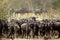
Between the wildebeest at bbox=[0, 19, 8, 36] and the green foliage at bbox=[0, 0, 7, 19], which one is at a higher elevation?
Answer: the green foliage at bbox=[0, 0, 7, 19]

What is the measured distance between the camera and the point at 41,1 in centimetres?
428

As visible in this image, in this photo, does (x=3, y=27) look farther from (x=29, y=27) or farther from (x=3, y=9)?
(x=29, y=27)

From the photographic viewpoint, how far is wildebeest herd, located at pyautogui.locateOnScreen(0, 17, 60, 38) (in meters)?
4.20

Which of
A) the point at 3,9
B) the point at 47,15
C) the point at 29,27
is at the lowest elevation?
the point at 29,27

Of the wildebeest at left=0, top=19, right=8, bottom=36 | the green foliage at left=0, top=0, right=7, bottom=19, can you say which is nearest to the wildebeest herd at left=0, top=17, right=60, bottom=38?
the wildebeest at left=0, top=19, right=8, bottom=36

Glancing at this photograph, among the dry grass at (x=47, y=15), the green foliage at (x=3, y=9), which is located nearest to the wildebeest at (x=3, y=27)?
the green foliage at (x=3, y=9)

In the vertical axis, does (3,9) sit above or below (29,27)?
above

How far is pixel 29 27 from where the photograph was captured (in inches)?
167

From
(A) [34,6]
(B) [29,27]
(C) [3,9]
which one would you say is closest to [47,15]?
(A) [34,6]

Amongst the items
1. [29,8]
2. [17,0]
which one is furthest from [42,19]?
[17,0]

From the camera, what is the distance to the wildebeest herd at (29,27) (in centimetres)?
420

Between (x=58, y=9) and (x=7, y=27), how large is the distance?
1.39 m

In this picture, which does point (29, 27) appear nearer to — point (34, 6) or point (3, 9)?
point (34, 6)

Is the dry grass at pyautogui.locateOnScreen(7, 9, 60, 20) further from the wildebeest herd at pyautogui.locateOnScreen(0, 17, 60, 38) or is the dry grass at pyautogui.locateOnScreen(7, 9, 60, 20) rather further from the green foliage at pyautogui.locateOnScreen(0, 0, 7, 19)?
the green foliage at pyautogui.locateOnScreen(0, 0, 7, 19)
